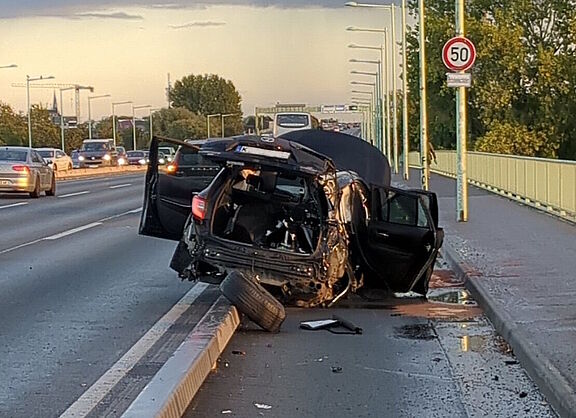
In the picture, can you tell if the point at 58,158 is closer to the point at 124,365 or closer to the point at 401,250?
the point at 401,250

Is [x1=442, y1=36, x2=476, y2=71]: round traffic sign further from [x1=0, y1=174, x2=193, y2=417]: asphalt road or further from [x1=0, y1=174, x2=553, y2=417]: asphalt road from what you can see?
[x1=0, y1=174, x2=553, y2=417]: asphalt road

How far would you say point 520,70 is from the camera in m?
63.8

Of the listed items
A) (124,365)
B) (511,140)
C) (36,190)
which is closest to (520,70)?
(511,140)

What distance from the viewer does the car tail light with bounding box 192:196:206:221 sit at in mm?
10945

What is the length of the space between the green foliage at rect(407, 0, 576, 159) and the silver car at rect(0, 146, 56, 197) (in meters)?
35.1

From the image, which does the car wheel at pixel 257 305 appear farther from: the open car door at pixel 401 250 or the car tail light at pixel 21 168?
the car tail light at pixel 21 168

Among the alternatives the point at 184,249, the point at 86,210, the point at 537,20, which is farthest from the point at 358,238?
the point at 537,20

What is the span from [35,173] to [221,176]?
71.4 ft

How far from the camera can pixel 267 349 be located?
9.29 metres

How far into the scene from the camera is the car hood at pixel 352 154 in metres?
14.3

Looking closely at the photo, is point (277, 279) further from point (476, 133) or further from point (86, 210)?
point (476, 133)

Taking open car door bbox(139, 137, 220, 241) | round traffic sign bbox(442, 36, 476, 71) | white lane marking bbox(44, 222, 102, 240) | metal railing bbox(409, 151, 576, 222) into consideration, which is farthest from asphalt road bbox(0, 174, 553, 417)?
round traffic sign bbox(442, 36, 476, 71)

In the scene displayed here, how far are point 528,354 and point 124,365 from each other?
3013mm

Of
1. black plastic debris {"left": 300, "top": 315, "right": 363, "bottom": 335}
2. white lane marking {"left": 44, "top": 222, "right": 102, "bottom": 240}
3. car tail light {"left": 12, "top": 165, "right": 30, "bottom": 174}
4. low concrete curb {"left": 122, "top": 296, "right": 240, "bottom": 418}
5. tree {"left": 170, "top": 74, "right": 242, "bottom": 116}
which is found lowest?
black plastic debris {"left": 300, "top": 315, "right": 363, "bottom": 335}
